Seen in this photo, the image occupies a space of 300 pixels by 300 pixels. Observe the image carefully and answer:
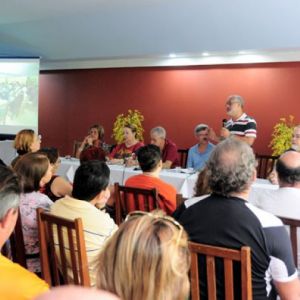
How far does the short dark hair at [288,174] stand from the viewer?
7.28 ft

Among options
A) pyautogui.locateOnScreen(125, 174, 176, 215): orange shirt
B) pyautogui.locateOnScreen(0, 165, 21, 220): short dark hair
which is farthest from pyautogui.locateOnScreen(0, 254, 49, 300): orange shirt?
pyautogui.locateOnScreen(125, 174, 176, 215): orange shirt

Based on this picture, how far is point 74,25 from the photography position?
20.1ft

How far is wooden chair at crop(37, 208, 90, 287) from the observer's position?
6.18ft

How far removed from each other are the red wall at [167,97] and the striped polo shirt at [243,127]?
1.02 m

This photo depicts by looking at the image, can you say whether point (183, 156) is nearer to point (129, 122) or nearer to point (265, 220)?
point (129, 122)

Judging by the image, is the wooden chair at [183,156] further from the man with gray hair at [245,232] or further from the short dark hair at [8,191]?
the short dark hair at [8,191]

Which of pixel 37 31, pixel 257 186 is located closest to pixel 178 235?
pixel 257 186

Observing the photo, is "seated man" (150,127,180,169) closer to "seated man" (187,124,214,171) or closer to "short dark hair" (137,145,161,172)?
"seated man" (187,124,214,171)

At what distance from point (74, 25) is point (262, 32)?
268 cm

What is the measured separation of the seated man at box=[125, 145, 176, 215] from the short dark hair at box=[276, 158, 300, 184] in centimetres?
86

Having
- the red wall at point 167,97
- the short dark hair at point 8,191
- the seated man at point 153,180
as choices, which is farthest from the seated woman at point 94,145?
the short dark hair at point 8,191

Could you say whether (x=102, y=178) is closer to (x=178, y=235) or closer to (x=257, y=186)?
(x=178, y=235)

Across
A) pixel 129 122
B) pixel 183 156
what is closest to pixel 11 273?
pixel 183 156

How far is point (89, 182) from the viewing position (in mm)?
2242
